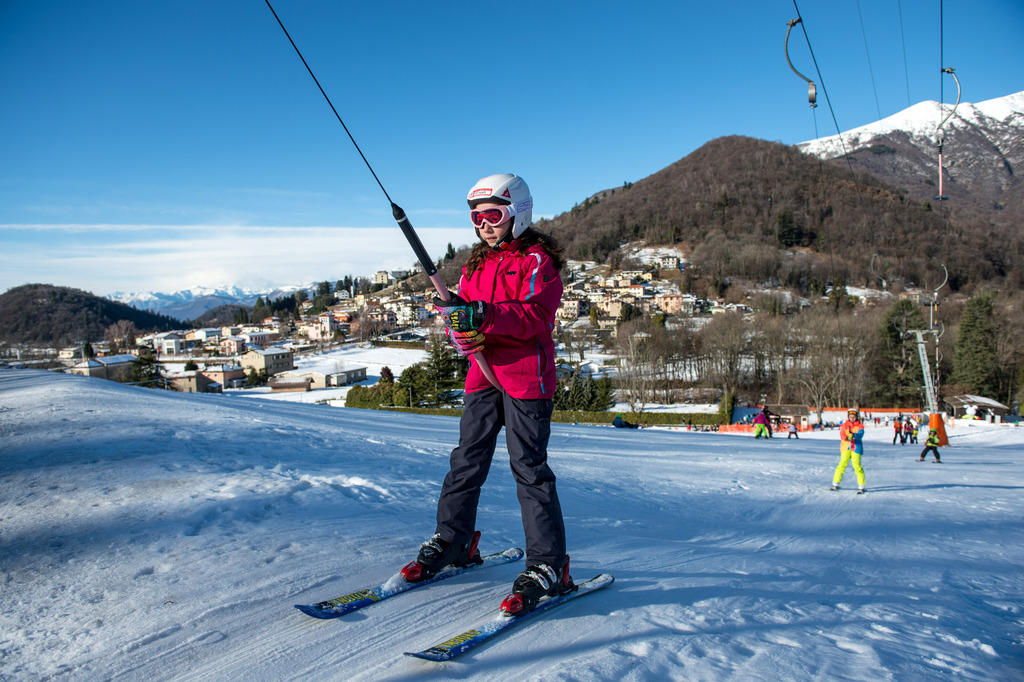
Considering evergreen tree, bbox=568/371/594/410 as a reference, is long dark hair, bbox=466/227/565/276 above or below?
above

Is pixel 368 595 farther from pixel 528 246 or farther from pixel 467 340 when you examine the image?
pixel 528 246

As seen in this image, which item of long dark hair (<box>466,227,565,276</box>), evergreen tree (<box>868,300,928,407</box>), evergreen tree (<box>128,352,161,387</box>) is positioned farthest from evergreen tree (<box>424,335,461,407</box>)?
long dark hair (<box>466,227,565,276</box>)

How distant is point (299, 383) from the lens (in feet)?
A: 197

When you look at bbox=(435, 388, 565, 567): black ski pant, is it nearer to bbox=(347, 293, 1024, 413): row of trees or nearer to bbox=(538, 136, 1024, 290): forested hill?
bbox=(347, 293, 1024, 413): row of trees

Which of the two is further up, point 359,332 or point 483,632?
point 359,332

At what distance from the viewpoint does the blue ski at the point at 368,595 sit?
2355mm

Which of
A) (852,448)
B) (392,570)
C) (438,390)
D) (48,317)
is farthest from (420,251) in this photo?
(48,317)

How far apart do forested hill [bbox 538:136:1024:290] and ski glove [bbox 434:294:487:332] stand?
4286 inches

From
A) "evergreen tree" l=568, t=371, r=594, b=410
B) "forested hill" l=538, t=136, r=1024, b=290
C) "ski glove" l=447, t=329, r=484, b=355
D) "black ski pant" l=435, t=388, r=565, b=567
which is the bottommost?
"evergreen tree" l=568, t=371, r=594, b=410

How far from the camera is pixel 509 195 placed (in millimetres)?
2777

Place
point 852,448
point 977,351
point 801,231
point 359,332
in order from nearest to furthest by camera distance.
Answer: point 852,448 < point 977,351 < point 359,332 < point 801,231

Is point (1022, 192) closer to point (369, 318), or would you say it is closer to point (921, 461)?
point (369, 318)

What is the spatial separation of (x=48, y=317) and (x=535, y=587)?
Answer: 66.6 meters

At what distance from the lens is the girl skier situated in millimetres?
2451
